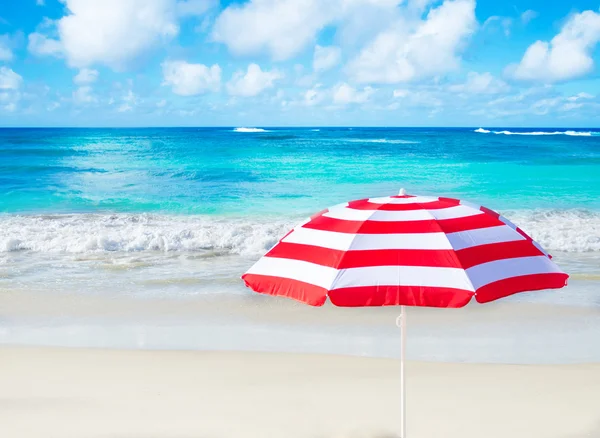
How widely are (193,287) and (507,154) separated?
32.2 m

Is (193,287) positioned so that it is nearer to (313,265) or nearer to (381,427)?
(381,427)

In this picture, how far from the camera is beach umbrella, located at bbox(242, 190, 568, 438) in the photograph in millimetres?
2775

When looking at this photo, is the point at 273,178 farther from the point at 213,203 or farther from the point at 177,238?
the point at 177,238

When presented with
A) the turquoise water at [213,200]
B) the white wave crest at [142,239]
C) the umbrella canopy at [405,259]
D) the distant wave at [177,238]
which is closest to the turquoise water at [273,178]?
the turquoise water at [213,200]

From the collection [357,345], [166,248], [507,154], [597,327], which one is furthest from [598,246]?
[507,154]

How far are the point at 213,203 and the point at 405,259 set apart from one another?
57.7 ft

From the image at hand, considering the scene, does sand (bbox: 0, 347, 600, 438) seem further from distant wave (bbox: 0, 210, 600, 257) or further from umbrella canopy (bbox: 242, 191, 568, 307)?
distant wave (bbox: 0, 210, 600, 257)

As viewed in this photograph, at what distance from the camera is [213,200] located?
2073 centimetres

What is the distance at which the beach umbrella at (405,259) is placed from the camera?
9.11 ft

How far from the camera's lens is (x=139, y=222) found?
16.5m

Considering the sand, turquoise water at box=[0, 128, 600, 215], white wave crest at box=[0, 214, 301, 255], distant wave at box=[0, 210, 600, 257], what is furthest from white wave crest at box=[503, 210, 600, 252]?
the sand

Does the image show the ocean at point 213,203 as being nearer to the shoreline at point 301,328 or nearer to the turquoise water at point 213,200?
the turquoise water at point 213,200

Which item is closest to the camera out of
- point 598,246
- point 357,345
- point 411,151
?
point 357,345

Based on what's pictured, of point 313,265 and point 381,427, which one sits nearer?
point 313,265
